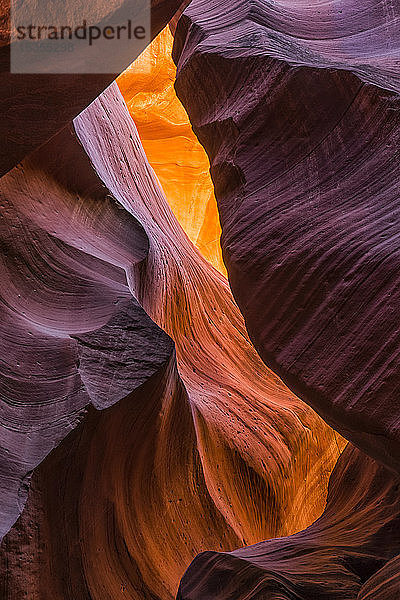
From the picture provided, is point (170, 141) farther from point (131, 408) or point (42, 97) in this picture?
point (42, 97)

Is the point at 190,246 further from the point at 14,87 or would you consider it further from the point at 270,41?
the point at 14,87

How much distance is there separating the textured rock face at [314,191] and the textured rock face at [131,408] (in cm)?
76

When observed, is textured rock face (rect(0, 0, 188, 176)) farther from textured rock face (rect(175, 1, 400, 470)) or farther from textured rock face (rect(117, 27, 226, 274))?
textured rock face (rect(117, 27, 226, 274))

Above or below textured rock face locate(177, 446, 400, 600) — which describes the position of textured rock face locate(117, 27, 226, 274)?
above

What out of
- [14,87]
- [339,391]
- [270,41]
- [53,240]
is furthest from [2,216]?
[339,391]

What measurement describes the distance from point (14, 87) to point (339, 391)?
1401 millimetres

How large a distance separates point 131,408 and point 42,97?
4.53 ft

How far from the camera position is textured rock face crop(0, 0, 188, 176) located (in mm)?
1956

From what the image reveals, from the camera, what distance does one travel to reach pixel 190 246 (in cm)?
496

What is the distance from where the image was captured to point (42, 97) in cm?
210

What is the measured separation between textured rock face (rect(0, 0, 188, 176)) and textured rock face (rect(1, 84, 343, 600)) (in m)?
0.79

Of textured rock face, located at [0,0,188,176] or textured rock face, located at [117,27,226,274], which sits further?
textured rock face, located at [117,27,226,274]

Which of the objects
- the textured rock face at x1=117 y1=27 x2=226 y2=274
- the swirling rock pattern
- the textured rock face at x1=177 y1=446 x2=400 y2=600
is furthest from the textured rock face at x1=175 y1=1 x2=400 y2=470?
the textured rock face at x1=117 y1=27 x2=226 y2=274

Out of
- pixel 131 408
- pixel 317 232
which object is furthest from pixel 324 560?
pixel 317 232
